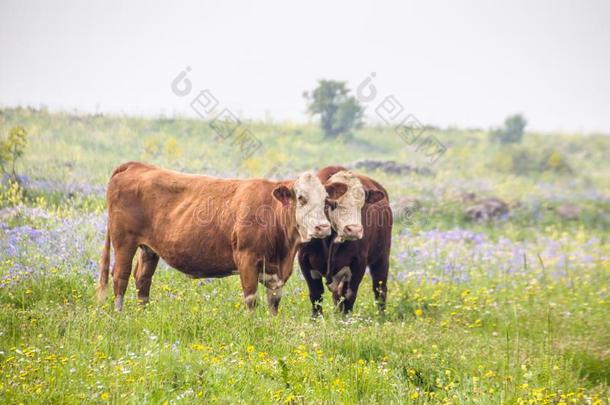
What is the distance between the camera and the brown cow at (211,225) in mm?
8258

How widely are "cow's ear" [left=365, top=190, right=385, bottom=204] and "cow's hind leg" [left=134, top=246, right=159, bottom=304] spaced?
2871 millimetres

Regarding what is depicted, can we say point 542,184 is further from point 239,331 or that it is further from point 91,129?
point 239,331

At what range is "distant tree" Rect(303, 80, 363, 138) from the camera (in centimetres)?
3388

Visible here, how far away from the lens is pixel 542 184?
2858 centimetres

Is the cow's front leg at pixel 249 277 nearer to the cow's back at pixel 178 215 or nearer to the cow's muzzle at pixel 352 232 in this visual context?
the cow's back at pixel 178 215

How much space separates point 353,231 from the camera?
8.29 metres

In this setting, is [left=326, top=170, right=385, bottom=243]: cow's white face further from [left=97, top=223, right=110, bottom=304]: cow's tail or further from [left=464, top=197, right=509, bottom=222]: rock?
[left=464, top=197, right=509, bottom=222]: rock

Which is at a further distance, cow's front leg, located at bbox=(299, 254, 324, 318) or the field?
cow's front leg, located at bbox=(299, 254, 324, 318)

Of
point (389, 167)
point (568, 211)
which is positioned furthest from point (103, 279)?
point (389, 167)

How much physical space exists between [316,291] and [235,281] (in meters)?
1.56

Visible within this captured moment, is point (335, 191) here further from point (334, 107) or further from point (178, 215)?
point (334, 107)

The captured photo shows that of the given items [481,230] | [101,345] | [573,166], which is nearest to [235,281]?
[101,345]

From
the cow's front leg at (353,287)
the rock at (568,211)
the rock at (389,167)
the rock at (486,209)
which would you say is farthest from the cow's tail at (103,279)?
the rock at (389,167)

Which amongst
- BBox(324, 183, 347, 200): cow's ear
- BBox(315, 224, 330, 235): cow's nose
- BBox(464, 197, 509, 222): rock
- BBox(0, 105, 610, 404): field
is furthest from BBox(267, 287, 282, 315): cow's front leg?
BBox(464, 197, 509, 222): rock
